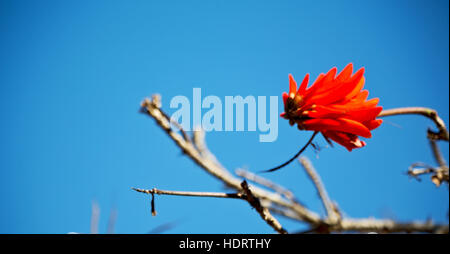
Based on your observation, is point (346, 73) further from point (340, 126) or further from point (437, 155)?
point (437, 155)

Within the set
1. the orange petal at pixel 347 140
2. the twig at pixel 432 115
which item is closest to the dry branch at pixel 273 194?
the twig at pixel 432 115

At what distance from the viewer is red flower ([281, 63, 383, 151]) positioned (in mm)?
582

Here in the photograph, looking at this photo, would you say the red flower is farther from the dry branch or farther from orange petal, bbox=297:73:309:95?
the dry branch

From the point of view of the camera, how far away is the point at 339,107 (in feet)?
1.95

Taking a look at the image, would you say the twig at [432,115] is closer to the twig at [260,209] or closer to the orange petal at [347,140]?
the orange petal at [347,140]

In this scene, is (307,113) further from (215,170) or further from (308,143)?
(215,170)

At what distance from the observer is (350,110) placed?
1.93 ft

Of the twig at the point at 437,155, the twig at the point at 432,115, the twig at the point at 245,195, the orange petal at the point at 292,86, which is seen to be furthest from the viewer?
the twig at the point at 437,155

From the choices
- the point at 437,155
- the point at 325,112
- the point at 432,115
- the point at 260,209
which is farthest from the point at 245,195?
the point at 437,155

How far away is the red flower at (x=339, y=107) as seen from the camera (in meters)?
0.58

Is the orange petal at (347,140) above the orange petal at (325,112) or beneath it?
A: beneath
